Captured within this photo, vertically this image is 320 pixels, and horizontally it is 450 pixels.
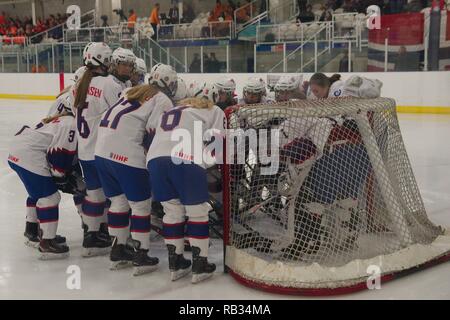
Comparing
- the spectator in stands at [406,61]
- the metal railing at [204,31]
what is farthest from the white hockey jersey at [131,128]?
the metal railing at [204,31]

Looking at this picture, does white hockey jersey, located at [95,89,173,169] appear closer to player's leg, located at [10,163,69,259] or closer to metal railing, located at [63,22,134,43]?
player's leg, located at [10,163,69,259]

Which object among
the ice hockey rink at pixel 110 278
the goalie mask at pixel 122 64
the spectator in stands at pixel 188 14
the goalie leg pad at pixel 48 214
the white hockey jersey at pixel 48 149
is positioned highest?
the spectator in stands at pixel 188 14

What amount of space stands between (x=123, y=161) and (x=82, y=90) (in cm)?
52

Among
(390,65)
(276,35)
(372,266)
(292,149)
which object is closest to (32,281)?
(292,149)

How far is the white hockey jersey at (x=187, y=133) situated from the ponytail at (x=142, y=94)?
5.8 inches

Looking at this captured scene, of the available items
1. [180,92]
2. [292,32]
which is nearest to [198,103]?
[180,92]

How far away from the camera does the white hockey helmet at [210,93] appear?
3.22m

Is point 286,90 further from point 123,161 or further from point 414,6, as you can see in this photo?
point 414,6

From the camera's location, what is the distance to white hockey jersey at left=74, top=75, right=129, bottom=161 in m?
3.14

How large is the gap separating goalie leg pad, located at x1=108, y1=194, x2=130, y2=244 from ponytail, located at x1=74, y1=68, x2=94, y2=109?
54 centimetres

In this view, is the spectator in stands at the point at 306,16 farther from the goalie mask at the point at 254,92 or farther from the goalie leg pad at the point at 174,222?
the goalie leg pad at the point at 174,222

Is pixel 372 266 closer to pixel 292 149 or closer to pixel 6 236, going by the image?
pixel 292 149
